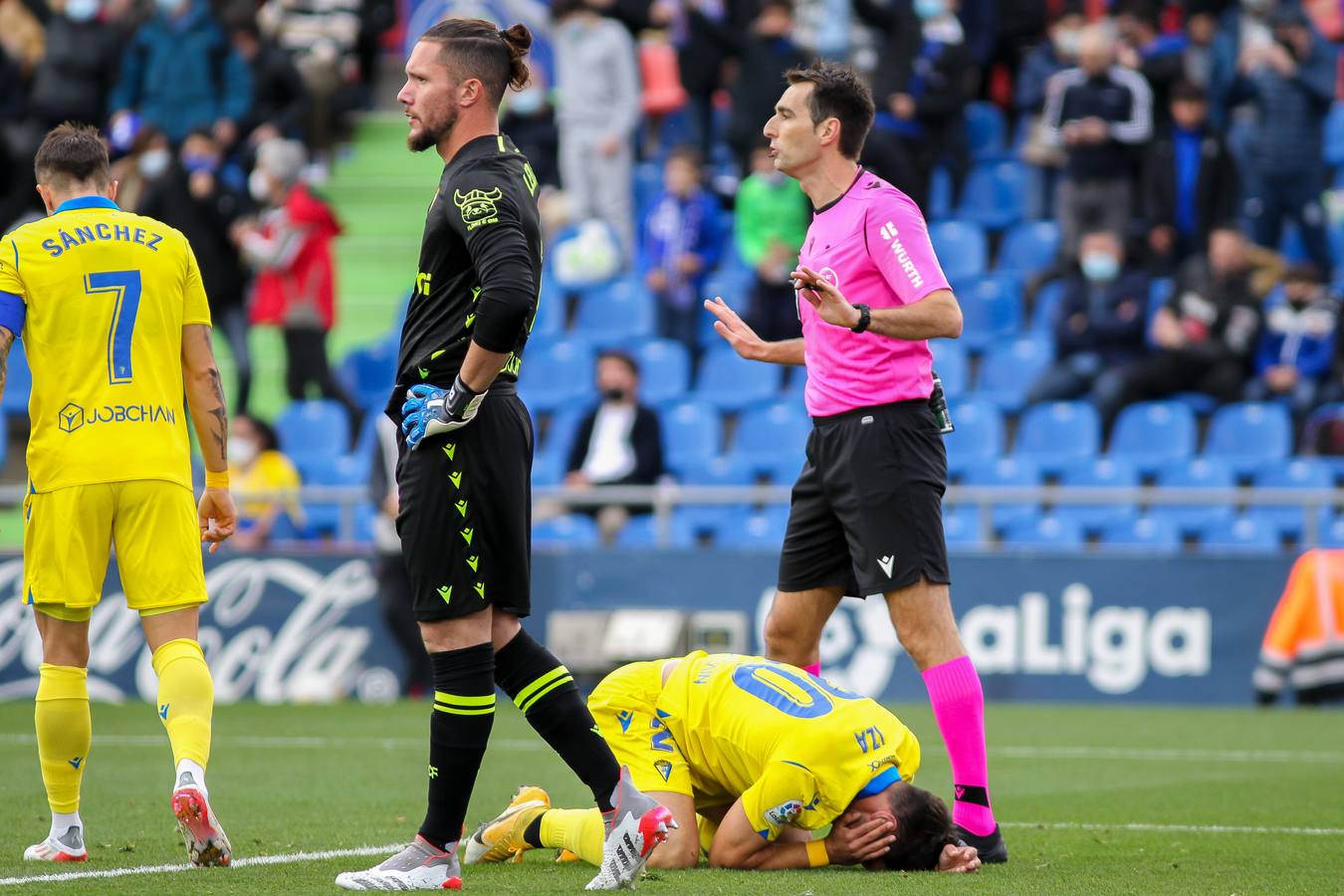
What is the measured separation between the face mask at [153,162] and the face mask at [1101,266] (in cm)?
827

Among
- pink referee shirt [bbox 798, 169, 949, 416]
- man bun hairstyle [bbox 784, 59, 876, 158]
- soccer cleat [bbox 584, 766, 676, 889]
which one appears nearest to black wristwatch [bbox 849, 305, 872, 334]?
pink referee shirt [bbox 798, 169, 949, 416]

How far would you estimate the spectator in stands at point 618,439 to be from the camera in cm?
1423

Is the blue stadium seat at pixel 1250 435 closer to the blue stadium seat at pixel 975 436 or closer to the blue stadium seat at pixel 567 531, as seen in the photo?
the blue stadium seat at pixel 975 436

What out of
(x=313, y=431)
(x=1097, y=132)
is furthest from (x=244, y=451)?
(x=1097, y=132)

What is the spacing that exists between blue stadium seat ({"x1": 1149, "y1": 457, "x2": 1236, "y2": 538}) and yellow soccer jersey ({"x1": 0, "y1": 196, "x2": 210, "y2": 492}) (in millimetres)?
9220

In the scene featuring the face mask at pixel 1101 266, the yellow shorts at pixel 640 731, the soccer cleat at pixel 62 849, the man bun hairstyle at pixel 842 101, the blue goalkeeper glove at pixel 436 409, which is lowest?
the soccer cleat at pixel 62 849

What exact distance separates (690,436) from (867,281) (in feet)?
30.0

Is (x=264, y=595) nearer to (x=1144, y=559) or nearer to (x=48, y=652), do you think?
(x=1144, y=559)

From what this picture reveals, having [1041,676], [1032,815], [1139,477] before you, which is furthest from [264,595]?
[1032,815]

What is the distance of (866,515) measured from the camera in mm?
6375

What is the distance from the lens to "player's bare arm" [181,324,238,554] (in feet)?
20.5

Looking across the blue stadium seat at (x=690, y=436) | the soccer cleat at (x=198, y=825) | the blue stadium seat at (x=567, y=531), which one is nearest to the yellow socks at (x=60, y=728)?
the soccer cleat at (x=198, y=825)

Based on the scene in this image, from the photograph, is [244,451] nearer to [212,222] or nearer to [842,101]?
[212,222]

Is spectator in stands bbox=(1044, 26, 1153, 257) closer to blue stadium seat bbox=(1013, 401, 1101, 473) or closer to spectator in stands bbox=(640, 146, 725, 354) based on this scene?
blue stadium seat bbox=(1013, 401, 1101, 473)
